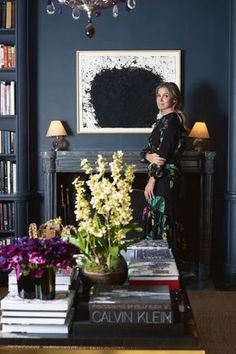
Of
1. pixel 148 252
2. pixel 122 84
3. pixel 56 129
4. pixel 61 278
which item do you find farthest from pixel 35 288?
pixel 122 84

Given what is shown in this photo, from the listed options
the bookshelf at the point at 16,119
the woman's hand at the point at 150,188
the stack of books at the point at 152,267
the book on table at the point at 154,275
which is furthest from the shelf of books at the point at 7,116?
the book on table at the point at 154,275

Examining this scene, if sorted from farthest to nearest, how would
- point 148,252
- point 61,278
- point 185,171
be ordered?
1. point 185,171
2. point 148,252
3. point 61,278

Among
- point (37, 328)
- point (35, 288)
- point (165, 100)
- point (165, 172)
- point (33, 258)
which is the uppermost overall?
point (165, 100)

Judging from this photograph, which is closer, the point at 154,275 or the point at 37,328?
the point at 37,328

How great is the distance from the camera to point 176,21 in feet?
17.2

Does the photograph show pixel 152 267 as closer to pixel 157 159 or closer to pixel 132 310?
pixel 132 310

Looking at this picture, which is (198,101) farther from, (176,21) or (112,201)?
(112,201)

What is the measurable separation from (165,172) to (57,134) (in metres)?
1.14

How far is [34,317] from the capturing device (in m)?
1.95

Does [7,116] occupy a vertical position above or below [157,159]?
above

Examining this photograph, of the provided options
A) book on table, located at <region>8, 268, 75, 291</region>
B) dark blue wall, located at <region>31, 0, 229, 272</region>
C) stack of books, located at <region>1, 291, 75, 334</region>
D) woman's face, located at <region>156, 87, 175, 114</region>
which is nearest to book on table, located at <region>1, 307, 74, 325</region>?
stack of books, located at <region>1, 291, 75, 334</region>

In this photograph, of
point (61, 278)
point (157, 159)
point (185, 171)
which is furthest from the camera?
point (185, 171)

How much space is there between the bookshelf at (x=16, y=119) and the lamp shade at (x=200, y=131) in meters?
1.51

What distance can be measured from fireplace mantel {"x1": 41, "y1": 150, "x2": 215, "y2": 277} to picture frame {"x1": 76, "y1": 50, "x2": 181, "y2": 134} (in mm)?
435
